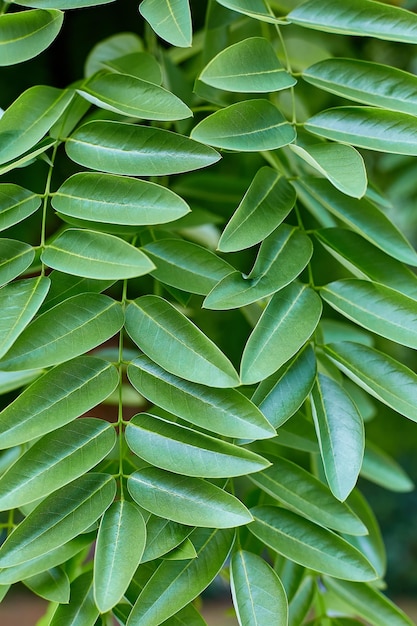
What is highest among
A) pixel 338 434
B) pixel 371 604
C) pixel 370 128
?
pixel 370 128

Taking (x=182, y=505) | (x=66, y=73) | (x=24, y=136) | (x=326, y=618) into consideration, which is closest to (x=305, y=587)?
(x=326, y=618)

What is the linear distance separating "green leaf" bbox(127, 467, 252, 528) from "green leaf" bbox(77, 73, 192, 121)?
13cm

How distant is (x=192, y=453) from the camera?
Answer: 26 cm

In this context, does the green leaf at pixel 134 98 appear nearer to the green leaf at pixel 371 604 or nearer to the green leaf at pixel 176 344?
the green leaf at pixel 176 344

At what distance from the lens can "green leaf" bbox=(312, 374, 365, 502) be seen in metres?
0.27

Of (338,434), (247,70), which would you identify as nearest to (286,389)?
(338,434)

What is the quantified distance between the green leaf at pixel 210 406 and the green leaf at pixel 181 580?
0.06 meters

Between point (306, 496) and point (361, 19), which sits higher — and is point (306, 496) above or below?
below

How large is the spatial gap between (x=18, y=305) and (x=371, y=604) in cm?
21

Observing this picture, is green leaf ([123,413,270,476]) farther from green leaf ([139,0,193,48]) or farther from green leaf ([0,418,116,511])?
green leaf ([139,0,193,48])

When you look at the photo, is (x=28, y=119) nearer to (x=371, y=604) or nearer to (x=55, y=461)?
(x=55, y=461)

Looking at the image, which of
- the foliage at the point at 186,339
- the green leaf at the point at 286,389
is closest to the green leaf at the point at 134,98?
the foliage at the point at 186,339

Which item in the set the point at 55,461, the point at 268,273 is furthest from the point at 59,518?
the point at 268,273

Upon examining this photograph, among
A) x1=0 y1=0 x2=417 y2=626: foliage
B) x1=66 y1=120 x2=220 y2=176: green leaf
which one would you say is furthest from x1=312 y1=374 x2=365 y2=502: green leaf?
x1=66 y1=120 x2=220 y2=176: green leaf
